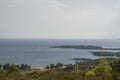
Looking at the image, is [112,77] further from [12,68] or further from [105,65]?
[12,68]

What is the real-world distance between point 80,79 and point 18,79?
4237mm

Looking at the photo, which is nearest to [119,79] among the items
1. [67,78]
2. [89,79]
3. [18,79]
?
[89,79]

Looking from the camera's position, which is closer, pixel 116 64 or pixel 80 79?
pixel 80 79

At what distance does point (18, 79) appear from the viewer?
17000 mm

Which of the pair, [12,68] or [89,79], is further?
[12,68]

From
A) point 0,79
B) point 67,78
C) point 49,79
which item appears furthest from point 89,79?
point 0,79

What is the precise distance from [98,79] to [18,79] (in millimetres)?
5422

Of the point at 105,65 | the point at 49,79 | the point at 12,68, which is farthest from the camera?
the point at 12,68

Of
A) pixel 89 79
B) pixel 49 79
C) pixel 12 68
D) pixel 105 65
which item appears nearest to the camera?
pixel 49 79

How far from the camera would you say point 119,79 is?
50.6 feet

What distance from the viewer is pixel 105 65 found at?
27672 millimetres

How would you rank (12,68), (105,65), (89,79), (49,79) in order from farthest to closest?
(12,68)
(105,65)
(89,79)
(49,79)

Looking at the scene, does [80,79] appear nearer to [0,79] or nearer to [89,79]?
[89,79]

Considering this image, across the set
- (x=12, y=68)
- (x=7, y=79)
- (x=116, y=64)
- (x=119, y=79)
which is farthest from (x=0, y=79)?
(x=116, y=64)
